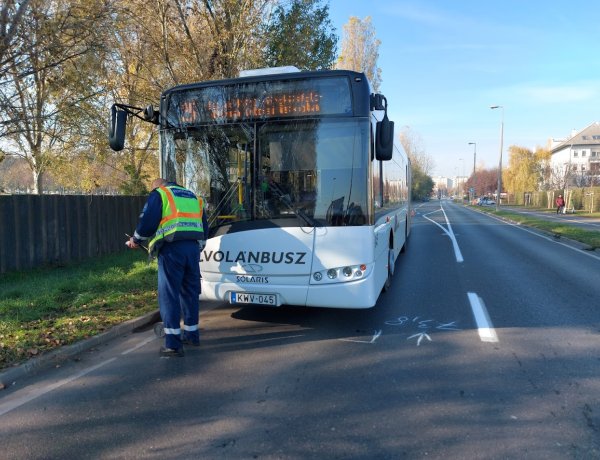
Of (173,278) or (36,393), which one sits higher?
(173,278)

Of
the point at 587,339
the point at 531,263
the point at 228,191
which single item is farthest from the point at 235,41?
the point at 587,339

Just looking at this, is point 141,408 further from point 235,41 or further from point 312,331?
point 235,41

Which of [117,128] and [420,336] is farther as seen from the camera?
[117,128]

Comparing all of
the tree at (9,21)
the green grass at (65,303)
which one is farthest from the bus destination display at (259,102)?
the tree at (9,21)

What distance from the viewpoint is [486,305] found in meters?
7.33

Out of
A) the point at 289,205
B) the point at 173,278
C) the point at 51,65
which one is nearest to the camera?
the point at 173,278

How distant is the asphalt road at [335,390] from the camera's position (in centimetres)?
328

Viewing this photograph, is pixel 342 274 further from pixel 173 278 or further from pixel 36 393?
pixel 36 393

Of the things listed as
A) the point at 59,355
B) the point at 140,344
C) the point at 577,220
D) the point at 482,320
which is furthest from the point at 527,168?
the point at 59,355

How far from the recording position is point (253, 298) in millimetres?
5734

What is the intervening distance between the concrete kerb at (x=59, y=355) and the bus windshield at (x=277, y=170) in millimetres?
1720

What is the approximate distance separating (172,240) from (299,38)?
44.3ft

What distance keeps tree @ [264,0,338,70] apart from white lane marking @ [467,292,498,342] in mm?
10754

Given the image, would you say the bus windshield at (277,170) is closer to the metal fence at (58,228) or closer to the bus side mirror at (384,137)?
the bus side mirror at (384,137)
